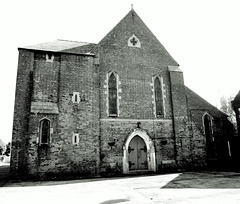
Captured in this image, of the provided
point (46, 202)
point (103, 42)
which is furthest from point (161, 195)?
point (103, 42)

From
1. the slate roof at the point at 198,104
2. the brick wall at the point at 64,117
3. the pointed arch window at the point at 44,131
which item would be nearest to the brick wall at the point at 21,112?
the brick wall at the point at 64,117

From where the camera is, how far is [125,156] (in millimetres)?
14367

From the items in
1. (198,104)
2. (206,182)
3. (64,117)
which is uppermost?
(198,104)

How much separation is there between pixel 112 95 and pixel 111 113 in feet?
4.47

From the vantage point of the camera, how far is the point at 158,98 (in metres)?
16.3

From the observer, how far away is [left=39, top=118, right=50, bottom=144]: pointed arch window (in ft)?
42.8

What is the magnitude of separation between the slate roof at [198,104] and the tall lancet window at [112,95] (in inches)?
249

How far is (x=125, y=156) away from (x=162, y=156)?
112 inches

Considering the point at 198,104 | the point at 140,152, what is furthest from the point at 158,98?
the point at 140,152

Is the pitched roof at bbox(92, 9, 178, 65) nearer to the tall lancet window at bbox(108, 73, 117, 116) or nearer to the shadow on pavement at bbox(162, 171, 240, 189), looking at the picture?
the tall lancet window at bbox(108, 73, 117, 116)

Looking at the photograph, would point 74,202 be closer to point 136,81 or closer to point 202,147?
point 136,81

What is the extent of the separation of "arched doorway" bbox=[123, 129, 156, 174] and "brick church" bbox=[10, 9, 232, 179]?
0.07 m

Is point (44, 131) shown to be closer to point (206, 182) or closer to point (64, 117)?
point (64, 117)

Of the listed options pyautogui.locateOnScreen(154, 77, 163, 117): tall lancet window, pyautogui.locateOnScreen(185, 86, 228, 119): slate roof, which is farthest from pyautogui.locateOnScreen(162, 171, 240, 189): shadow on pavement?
pyautogui.locateOnScreen(185, 86, 228, 119): slate roof
